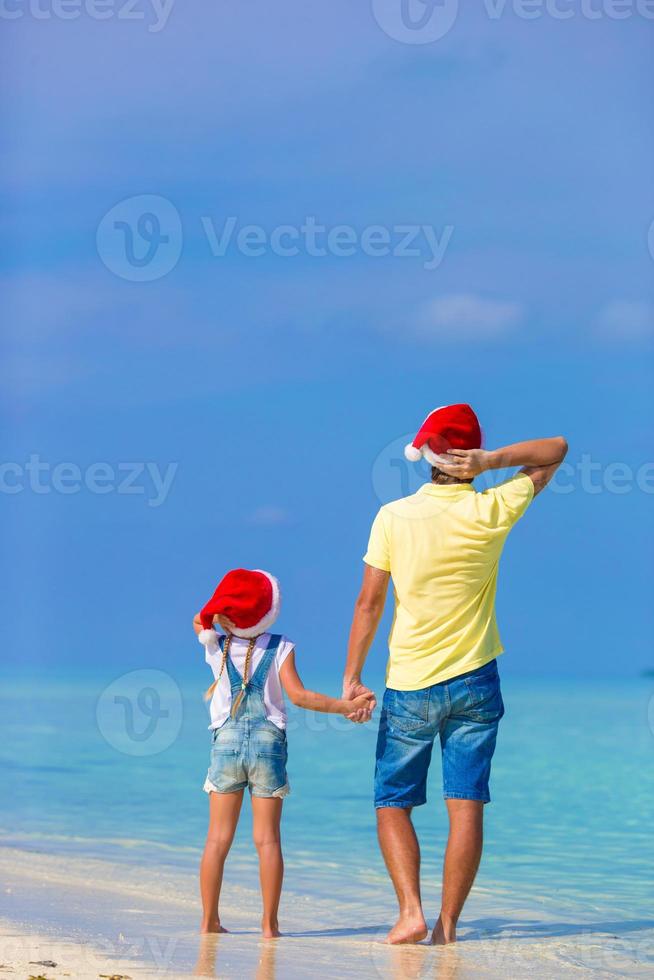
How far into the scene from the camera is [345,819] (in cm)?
927

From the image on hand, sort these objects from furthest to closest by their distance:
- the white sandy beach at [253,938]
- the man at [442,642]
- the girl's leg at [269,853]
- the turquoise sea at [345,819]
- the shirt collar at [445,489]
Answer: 1. the turquoise sea at [345,819]
2. the shirt collar at [445,489]
3. the man at [442,642]
4. the girl's leg at [269,853]
5. the white sandy beach at [253,938]

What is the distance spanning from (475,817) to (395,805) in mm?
273

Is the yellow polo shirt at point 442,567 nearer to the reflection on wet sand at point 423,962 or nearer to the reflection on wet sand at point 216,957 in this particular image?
the reflection on wet sand at point 423,962

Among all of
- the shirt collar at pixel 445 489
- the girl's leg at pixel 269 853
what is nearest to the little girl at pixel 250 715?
the girl's leg at pixel 269 853

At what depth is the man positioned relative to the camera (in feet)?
14.4

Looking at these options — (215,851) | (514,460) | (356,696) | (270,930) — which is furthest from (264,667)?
(514,460)

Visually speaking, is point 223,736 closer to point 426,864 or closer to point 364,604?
point 364,604

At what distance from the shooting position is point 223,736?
441 centimetres

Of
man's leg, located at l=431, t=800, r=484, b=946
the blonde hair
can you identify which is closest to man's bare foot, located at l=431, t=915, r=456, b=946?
man's leg, located at l=431, t=800, r=484, b=946

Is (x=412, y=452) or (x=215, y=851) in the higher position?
(x=412, y=452)

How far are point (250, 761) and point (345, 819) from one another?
513 centimetres

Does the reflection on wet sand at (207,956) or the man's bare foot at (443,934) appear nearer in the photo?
the reflection on wet sand at (207,956)

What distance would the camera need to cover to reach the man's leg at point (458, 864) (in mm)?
4332

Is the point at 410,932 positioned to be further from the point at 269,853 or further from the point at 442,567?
the point at 442,567
